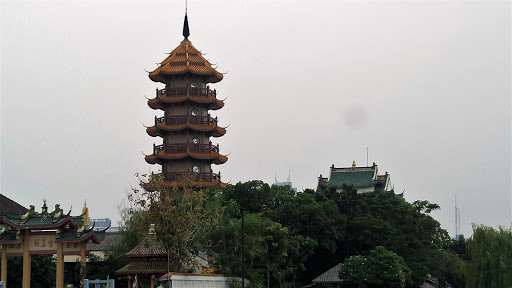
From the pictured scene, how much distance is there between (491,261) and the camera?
42438mm

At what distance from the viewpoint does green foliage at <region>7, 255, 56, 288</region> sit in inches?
1822

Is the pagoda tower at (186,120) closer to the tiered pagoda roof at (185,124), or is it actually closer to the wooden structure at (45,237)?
the tiered pagoda roof at (185,124)

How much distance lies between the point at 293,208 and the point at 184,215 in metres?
12.3

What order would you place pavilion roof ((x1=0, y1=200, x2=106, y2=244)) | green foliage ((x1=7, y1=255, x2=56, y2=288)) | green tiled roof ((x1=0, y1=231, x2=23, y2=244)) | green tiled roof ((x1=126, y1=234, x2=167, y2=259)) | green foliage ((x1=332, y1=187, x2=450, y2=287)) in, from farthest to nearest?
green foliage ((x1=332, y1=187, x2=450, y2=287)) < green foliage ((x1=7, y1=255, x2=56, y2=288)) < green tiled roof ((x1=126, y1=234, x2=167, y2=259)) < green tiled roof ((x1=0, y1=231, x2=23, y2=244)) < pavilion roof ((x1=0, y1=200, x2=106, y2=244))

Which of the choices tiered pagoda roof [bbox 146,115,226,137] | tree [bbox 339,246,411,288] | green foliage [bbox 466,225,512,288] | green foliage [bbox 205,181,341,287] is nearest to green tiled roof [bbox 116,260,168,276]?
green foliage [bbox 205,181,341,287]

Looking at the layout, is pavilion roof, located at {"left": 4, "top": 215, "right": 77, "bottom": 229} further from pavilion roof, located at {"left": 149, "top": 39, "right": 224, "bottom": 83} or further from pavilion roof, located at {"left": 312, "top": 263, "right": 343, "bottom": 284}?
pavilion roof, located at {"left": 149, "top": 39, "right": 224, "bottom": 83}

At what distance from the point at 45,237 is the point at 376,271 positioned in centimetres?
1983

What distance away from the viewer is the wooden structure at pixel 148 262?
40.6m

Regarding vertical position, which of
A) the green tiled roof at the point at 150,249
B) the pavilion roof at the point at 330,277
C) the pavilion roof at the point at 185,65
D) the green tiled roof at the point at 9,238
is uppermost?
the pavilion roof at the point at 185,65

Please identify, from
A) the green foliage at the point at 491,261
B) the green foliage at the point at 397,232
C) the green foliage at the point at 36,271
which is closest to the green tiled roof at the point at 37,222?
the green foliage at the point at 36,271

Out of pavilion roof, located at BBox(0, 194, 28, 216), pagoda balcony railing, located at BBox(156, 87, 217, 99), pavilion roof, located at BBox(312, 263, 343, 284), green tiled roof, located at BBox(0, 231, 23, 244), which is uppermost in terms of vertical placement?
pagoda balcony railing, located at BBox(156, 87, 217, 99)

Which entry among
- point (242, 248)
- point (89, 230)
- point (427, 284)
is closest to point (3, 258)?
point (89, 230)

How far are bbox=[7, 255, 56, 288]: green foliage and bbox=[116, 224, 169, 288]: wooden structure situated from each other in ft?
25.7

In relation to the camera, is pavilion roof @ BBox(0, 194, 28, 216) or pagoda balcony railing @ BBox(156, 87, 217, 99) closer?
pavilion roof @ BBox(0, 194, 28, 216)
